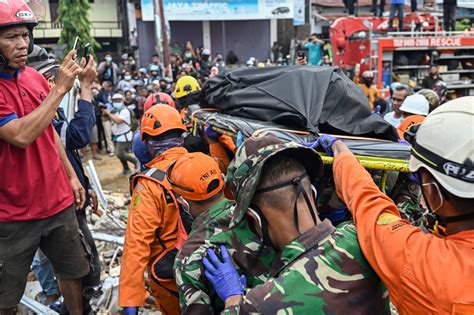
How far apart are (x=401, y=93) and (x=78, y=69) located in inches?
176

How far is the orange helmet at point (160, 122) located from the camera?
323 cm

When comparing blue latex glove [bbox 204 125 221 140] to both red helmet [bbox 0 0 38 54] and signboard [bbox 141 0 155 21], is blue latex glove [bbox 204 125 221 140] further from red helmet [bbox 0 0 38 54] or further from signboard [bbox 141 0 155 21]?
signboard [bbox 141 0 155 21]

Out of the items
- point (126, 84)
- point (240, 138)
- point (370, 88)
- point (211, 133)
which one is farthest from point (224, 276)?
point (126, 84)

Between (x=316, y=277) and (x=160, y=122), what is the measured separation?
1.99 metres

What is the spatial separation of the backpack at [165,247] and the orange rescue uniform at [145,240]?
21 millimetres

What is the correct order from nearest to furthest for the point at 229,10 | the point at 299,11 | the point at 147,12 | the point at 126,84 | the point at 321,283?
the point at 321,283
the point at 126,84
the point at 147,12
the point at 299,11
the point at 229,10

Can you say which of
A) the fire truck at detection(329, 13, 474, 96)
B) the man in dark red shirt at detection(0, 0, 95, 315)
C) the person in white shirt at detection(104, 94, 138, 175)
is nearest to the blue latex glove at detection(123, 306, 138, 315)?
the man in dark red shirt at detection(0, 0, 95, 315)

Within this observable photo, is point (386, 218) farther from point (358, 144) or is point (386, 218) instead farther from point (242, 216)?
point (358, 144)

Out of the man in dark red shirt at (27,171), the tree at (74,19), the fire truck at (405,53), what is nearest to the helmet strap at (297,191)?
the man in dark red shirt at (27,171)

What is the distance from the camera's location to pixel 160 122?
3234mm

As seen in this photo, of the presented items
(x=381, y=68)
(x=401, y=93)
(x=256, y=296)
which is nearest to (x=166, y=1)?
(x=381, y=68)

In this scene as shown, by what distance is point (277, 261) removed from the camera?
1688 mm

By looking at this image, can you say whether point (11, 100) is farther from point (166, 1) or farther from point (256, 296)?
point (166, 1)

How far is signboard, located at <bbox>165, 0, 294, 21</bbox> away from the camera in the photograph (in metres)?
24.8
